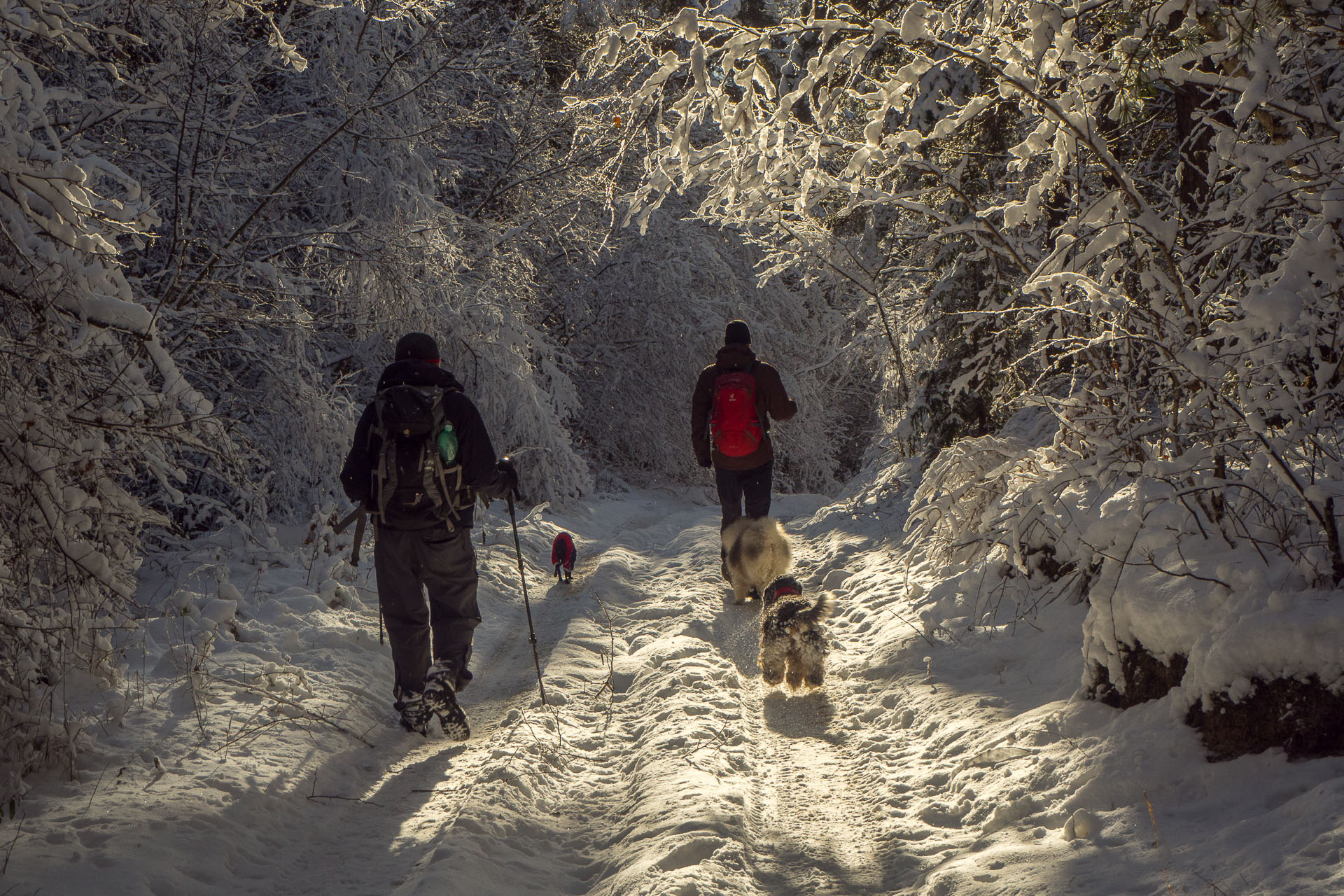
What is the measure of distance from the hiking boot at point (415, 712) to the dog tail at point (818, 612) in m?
2.36

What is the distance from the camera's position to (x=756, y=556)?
7.91m

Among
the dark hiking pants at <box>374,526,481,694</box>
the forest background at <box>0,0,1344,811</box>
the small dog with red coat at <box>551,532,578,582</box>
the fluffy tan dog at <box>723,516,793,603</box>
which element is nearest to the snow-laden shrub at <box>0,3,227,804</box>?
the forest background at <box>0,0,1344,811</box>

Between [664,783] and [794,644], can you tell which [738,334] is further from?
[664,783]

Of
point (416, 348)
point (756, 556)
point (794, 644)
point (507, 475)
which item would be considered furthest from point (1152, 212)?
point (756, 556)

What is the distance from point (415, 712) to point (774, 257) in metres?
8.84

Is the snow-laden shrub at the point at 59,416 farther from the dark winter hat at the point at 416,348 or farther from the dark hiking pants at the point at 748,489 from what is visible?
the dark hiking pants at the point at 748,489

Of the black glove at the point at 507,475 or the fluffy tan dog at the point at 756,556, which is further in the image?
the fluffy tan dog at the point at 756,556

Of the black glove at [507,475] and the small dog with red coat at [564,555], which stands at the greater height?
the black glove at [507,475]

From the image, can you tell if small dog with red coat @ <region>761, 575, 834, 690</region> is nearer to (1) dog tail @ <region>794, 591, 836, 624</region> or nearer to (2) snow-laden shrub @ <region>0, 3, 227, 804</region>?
(1) dog tail @ <region>794, 591, 836, 624</region>

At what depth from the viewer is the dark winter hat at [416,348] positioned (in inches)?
211

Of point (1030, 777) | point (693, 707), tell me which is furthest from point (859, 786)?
point (693, 707)

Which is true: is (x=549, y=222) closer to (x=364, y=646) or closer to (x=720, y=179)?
(x=364, y=646)

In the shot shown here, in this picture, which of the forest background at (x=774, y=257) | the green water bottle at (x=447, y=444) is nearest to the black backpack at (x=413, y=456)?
the green water bottle at (x=447, y=444)

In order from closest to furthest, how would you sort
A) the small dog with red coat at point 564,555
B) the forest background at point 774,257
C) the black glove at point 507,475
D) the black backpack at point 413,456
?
the forest background at point 774,257 → the black backpack at point 413,456 → the black glove at point 507,475 → the small dog with red coat at point 564,555
